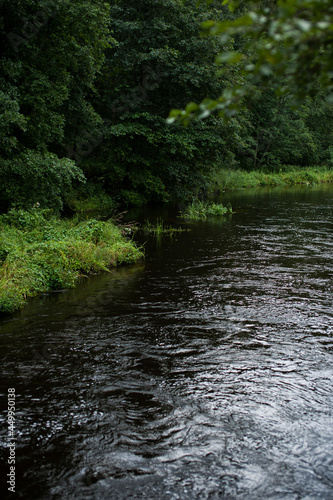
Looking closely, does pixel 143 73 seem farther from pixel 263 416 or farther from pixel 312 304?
pixel 263 416

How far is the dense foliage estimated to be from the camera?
2141 mm

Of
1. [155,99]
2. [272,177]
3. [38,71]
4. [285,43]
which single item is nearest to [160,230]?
[38,71]

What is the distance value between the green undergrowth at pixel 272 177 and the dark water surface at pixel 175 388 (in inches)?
883

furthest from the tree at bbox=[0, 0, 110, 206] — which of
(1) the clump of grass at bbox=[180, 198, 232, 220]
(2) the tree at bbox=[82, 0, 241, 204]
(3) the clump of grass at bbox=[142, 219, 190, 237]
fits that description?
(1) the clump of grass at bbox=[180, 198, 232, 220]

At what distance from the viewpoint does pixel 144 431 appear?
443 cm

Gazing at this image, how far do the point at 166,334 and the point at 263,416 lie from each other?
245cm

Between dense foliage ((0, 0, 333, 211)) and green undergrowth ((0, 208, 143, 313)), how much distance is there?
4.49ft

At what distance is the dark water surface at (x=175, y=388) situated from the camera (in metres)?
3.82

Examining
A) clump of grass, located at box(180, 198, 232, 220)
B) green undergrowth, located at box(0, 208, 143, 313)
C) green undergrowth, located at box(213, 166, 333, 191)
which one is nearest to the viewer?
green undergrowth, located at box(0, 208, 143, 313)

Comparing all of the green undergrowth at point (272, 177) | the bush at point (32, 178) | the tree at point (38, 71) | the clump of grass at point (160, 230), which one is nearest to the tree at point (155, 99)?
the clump of grass at point (160, 230)

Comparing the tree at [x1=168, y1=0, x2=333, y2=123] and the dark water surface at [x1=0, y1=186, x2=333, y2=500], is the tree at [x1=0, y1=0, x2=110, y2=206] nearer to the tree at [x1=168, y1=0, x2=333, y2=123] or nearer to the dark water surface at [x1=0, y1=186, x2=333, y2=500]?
the dark water surface at [x1=0, y1=186, x2=333, y2=500]

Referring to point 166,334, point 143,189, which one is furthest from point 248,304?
point 143,189

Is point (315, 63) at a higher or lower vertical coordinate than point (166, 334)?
higher

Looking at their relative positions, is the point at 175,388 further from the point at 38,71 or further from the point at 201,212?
the point at 201,212
